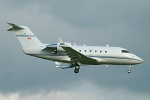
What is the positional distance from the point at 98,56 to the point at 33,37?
373 inches

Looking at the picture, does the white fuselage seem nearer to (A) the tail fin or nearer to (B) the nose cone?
(B) the nose cone

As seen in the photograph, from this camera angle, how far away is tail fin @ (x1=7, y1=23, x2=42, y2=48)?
79000 mm

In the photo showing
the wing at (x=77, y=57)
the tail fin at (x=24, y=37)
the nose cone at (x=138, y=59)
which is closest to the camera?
the wing at (x=77, y=57)

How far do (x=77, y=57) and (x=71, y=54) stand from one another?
1079mm

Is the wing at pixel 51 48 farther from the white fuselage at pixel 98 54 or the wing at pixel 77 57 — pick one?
the wing at pixel 77 57

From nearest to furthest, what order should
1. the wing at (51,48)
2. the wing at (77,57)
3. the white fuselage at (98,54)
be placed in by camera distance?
the wing at (77,57), the wing at (51,48), the white fuselage at (98,54)

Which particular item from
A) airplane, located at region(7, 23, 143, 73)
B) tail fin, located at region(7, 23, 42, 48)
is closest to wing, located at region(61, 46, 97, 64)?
airplane, located at region(7, 23, 143, 73)

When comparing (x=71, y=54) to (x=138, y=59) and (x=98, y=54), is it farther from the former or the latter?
(x=138, y=59)

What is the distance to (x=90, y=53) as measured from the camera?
79.4 m

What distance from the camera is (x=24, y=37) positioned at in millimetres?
79188

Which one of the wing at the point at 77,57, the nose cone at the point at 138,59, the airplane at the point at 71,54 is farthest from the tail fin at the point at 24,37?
the nose cone at the point at 138,59

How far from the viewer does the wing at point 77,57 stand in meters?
76.6

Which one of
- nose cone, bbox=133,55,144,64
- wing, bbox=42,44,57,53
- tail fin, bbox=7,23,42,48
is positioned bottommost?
nose cone, bbox=133,55,144,64

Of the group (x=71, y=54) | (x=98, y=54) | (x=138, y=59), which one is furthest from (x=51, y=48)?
(x=138, y=59)
